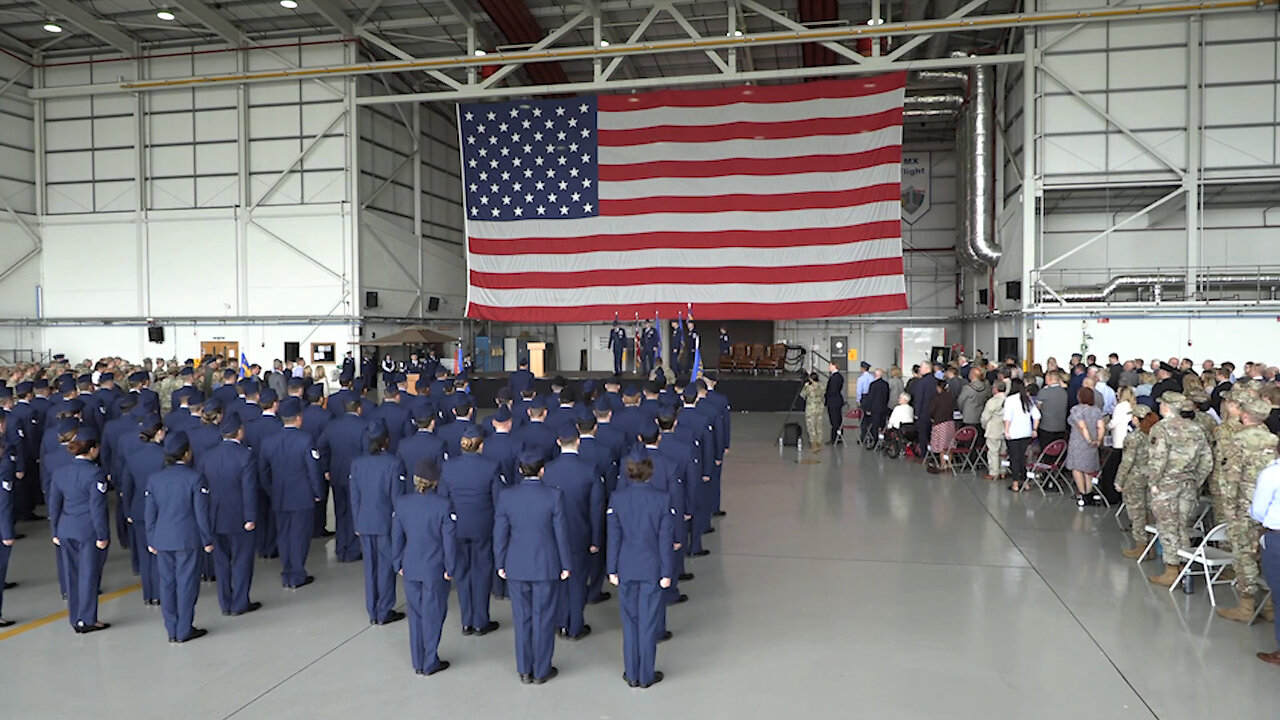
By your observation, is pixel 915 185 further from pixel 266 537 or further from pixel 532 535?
pixel 532 535

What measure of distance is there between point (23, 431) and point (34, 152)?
1971cm

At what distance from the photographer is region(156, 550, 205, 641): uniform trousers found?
5.82m

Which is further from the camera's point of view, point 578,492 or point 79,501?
point 79,501

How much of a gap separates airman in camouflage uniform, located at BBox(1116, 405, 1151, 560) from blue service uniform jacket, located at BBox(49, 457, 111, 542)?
28.8ft

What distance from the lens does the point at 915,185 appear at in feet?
102

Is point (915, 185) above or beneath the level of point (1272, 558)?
above

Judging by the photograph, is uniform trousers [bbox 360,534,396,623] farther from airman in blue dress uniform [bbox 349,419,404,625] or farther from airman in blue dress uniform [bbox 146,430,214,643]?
airman in blue dress uniform [bbox 146,430,214,643]

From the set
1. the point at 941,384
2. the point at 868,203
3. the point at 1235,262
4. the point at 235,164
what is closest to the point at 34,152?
the point at 235,164

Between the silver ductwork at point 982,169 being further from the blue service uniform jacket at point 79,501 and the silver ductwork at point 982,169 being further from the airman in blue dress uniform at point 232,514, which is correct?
the blue service uniform jacket at point 79,501

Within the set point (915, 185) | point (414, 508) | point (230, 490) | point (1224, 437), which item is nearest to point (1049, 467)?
point (1224, 437)

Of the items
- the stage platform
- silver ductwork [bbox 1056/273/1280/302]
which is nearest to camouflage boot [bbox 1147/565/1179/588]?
silver ductwork [bbox 1056/273/1280/302]

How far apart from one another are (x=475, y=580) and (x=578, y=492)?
44.8 inches

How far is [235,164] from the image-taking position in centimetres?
2361

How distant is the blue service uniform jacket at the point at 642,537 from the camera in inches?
196
